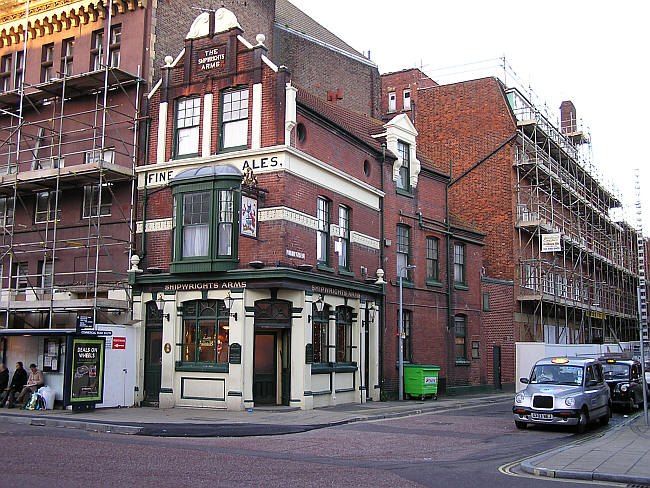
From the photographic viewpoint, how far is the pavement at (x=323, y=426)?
37.8 feet

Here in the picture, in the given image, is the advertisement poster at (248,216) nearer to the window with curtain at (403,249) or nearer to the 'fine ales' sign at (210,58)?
the 'fine ales' sign at (210,58)

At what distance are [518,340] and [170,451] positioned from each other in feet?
85.1

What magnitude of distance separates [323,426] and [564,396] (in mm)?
6073

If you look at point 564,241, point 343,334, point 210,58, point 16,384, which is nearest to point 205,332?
point 343,334

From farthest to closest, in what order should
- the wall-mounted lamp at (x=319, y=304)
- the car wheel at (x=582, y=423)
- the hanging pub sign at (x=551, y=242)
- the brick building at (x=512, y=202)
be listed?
the brick building at (x=512, y=202), the hanging pub sign at (x=551, y=242), the wall-mounted lamp at (x=319, y=304), the car wheel at (x=582, y=423)

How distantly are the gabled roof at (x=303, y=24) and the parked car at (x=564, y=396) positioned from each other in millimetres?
21626

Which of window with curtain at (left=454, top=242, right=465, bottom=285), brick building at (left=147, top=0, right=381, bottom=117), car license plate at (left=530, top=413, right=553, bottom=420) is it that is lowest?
car license plate at (left=530, top=413, right=553, bottom=420)

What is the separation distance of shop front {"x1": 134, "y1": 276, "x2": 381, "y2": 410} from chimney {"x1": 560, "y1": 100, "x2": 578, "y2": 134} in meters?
36.1

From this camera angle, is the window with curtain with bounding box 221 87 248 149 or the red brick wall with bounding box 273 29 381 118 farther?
the red brick wall with bounding box 273 29 381 118

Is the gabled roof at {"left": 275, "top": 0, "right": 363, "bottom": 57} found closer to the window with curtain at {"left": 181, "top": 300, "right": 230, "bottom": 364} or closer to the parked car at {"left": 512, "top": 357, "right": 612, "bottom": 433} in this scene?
the window with curtain at {"left": 181, "top": 300, "right": 230, "bottom": 364}

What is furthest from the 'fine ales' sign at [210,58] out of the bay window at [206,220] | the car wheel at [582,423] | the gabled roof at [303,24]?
the car wheel at [582,423]

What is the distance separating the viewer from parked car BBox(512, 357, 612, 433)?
57.2 feet

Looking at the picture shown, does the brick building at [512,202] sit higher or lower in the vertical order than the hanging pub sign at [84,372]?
higher

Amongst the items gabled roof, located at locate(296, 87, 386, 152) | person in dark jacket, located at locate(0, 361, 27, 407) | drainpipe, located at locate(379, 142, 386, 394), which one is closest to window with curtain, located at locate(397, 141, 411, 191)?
gabled roof, located at locate(296, 87, 386, 152)
